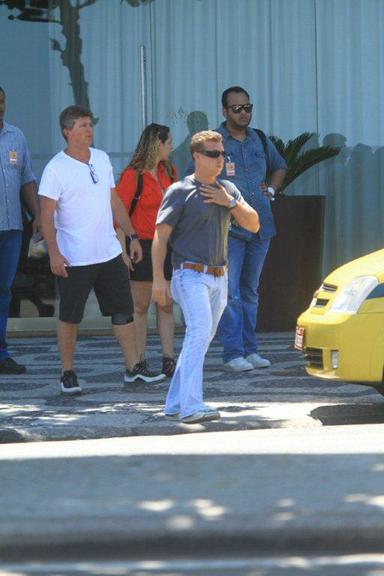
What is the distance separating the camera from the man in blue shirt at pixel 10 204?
1155cm

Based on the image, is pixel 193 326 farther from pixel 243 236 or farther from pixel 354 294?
pixel 243 236

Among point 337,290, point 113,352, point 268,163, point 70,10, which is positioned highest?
point 70,10

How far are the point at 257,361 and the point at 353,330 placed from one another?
2.69 metres

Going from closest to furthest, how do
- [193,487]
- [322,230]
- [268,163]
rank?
[193,487], [268,163], [322,230]

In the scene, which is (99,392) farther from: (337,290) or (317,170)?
(317,170)

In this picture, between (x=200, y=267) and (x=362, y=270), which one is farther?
(x=362, y=270)

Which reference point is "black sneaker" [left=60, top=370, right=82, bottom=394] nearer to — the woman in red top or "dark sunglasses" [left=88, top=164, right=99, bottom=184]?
the woman in red top

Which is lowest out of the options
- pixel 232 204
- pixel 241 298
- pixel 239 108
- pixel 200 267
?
pixel 241 298

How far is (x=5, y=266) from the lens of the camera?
11.7 meters

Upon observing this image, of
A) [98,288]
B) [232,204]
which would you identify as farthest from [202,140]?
[98,288]

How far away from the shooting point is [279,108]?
15102 millimetres

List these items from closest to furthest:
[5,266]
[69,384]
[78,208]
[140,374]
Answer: [78,208] → [69,384] → [140,374] → [5,266]

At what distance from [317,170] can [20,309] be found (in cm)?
310

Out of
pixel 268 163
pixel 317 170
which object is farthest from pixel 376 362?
→ pixel 317 170
